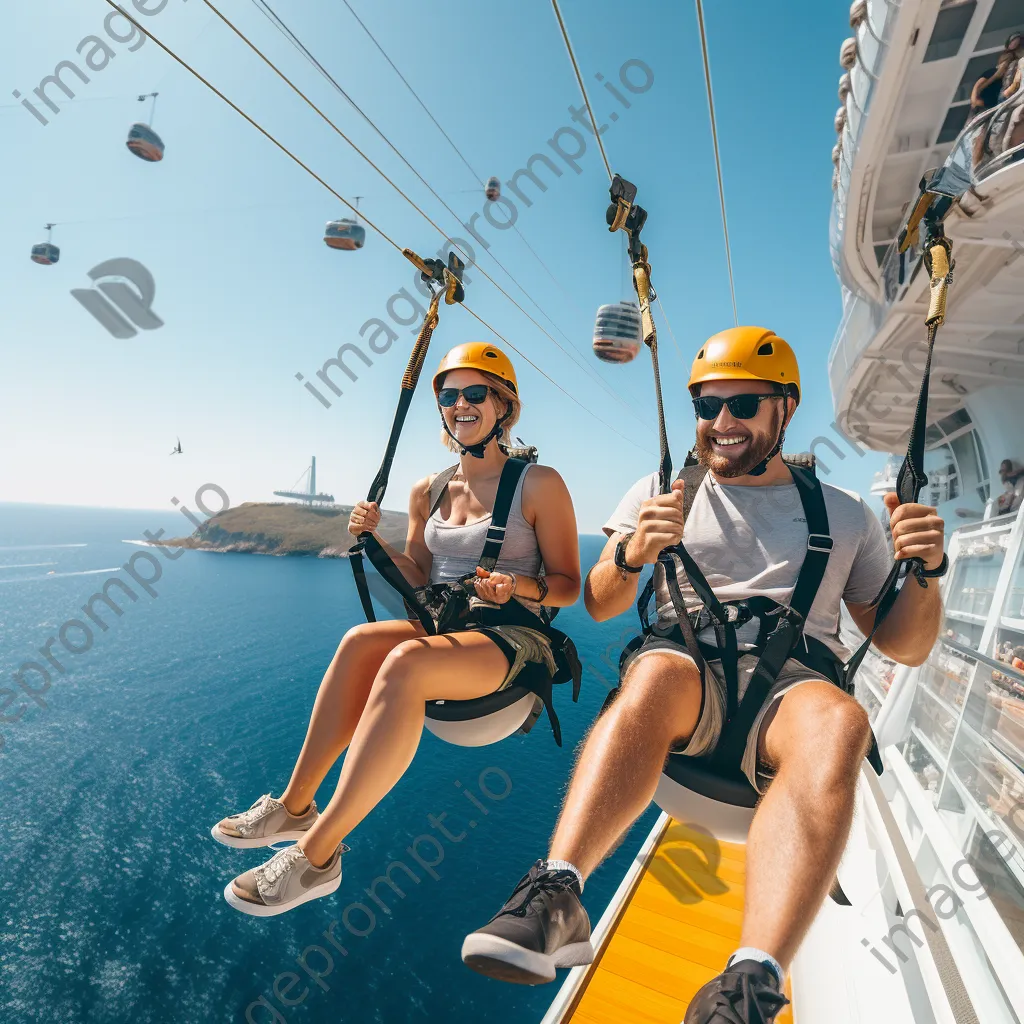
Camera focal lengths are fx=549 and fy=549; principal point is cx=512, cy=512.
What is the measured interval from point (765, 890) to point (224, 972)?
19.3m

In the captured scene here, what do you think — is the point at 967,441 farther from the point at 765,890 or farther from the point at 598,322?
the point at 765,890

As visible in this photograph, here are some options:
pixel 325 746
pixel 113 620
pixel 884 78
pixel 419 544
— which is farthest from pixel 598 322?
pixel 113 620

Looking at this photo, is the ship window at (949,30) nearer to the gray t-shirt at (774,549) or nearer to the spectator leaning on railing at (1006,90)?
the spectator leaning on railing at (1006,90)

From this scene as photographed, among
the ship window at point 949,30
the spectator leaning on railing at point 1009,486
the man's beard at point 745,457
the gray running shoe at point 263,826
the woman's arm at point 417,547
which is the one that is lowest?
the gray running shoe at point 263,826

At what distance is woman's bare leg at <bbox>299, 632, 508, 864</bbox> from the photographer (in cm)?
205

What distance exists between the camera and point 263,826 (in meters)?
2.36

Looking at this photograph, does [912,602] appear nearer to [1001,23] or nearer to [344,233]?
[1001,23]

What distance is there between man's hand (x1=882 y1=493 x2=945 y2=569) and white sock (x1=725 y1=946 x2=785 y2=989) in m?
1.33

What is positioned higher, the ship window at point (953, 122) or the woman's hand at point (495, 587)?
Result: the ship window at point (953, 122)

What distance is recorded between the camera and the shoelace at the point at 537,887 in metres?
1.37

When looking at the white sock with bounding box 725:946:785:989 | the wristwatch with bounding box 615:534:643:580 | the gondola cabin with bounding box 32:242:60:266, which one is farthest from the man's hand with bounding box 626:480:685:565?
the gondola cabin with bounding box 32:242:60:266

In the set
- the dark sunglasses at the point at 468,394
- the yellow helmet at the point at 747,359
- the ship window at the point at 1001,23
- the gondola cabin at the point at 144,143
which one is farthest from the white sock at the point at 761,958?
the gondola cabin at the point at 144,143

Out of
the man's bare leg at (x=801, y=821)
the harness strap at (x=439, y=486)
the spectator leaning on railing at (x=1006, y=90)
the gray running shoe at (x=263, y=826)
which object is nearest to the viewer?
the man's bare leg at (x=801, y=821)

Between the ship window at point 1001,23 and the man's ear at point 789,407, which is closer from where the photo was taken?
the man's ear at point 789,407
